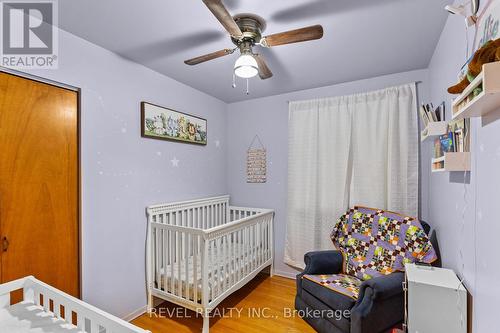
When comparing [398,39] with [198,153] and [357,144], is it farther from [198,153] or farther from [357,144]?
[198,153]

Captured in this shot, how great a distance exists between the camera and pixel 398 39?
6.40 feet

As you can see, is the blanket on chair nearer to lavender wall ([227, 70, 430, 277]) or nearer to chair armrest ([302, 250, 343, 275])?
chair armrest ([302, 250, 343, 275])

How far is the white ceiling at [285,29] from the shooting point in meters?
1.56

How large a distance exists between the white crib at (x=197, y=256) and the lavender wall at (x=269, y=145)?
1.07ft

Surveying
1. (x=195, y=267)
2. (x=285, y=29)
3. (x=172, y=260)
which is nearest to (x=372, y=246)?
(x=195, y=267)

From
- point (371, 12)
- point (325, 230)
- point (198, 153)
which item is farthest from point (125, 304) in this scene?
point (371, 12)

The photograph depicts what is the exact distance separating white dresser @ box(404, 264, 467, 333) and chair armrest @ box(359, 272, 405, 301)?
0.73 ft

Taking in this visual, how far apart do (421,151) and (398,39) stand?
3.81 ft

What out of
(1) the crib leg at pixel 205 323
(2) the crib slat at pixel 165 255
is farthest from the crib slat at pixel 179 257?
(1) the crib leg at pixel 205 323

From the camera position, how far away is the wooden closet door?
1.60 meters

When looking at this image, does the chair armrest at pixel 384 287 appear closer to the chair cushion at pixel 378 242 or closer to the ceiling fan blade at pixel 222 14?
the chair cushion at pixel 378 242

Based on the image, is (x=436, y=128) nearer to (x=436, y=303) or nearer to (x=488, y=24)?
(x=488, y=24)

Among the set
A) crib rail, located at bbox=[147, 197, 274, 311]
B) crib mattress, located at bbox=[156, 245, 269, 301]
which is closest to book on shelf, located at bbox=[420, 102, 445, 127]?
crib rail, located at bbox=[147, 197, 274, 311]

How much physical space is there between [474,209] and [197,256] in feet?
6.30
